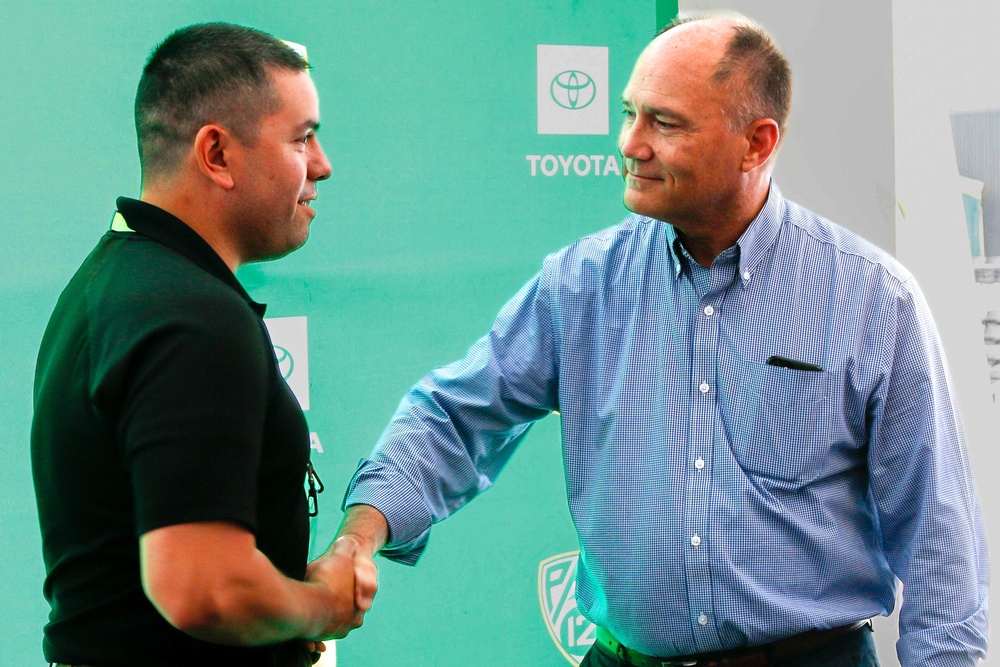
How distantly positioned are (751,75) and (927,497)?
87 cm

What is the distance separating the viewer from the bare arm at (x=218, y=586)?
1.13 metres

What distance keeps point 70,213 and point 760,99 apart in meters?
1.44

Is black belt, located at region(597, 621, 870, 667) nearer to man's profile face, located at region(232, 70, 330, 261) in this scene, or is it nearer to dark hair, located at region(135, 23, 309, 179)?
man's profile face, located at region(232, 70, 330, 261)

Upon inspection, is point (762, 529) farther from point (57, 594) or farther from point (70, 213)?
point (70, 213)

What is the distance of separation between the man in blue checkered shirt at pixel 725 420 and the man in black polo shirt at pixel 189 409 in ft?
1.57

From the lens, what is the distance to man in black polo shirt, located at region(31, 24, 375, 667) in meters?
1.13

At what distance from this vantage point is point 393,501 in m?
1.85

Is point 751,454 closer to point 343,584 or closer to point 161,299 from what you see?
point 343,584

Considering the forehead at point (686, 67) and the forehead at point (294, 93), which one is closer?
the forehead at point (294, 93)

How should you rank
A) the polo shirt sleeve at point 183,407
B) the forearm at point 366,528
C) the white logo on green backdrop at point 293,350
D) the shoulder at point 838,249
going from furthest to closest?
the white logo on green backdrop at point 293,350
the shoulder at point 838,249
the forearm at point 366,528
the polo shirt sleeve at point 183,407

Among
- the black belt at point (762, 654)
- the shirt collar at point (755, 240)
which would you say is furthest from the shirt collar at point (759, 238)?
the black belt at point (762, 654)

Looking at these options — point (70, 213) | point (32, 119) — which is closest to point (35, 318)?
point (70, 213)

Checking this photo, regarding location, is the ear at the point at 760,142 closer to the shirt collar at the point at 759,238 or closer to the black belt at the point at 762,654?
the shirt collar at the point at 759,238

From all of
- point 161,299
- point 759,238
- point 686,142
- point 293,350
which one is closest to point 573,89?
point 686,142
